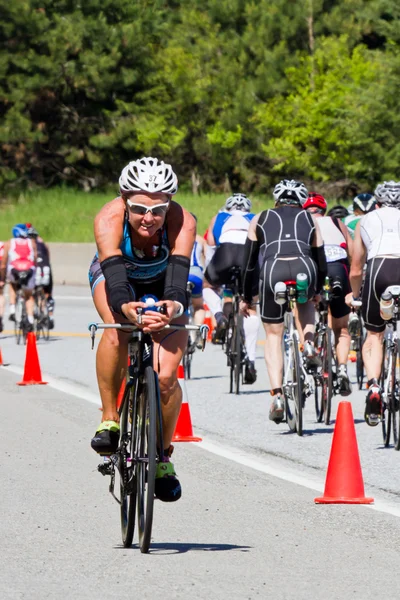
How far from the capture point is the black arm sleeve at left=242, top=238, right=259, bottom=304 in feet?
41.6

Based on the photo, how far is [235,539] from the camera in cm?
759

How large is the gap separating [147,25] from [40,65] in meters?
5.90

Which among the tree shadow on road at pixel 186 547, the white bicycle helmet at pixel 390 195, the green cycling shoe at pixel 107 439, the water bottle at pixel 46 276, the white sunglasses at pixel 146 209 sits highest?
the white bicycle helmet at pixel 390 195

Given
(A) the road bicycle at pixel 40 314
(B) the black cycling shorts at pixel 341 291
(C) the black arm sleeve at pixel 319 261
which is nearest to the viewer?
(C) the black arm sleeve at pixel 319 261

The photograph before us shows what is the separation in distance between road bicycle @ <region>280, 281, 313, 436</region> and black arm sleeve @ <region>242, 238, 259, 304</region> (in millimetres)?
568

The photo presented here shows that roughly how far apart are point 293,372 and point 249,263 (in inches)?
42.7

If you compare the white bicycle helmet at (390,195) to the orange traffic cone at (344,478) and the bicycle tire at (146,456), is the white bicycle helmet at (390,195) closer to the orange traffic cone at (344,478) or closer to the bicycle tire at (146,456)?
the orange traffic cone at (344,478)

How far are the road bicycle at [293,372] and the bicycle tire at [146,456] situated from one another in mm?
4853

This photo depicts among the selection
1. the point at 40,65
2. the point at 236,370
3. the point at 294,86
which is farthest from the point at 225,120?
the point at 236,370

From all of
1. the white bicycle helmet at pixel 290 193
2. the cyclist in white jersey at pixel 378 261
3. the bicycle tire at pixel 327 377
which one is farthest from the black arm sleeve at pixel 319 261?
the bicycle tire at pixel 327 377

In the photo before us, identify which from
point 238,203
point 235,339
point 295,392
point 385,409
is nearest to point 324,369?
point 295,392

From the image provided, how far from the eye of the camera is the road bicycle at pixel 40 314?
23703 millimetres

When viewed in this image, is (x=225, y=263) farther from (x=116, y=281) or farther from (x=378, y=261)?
(x=116, y=281)

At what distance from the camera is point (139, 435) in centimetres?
719
